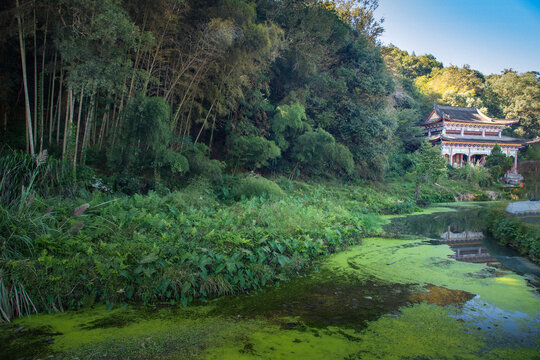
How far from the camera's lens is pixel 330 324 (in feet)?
9.59

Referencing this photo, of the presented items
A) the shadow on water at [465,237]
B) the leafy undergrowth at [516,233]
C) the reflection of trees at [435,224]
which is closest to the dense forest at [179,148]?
the reflection of trees at [435,224]

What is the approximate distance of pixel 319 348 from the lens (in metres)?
2.50

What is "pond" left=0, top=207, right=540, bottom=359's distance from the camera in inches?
95.8

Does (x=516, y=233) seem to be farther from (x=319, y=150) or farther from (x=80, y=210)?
(x=80, y=210)

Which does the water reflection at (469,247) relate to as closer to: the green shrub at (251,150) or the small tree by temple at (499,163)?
the green shrub at (251,150)

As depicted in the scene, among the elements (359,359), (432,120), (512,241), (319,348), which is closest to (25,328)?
(319,348)

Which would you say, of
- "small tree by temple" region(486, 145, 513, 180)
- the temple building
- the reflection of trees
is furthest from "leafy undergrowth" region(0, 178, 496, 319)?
the temple building

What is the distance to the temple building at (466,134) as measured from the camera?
23.5m

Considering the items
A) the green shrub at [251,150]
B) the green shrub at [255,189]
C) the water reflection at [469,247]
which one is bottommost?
the water reflection at [469,247]

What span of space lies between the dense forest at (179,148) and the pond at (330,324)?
339 millimetres

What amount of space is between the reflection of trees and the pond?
3.52m

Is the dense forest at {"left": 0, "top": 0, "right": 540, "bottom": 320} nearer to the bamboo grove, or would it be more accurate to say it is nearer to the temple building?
the bamboo grove

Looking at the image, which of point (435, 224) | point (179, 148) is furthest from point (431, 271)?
point (179, 148)

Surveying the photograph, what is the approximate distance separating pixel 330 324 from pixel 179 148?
6.62 metres
